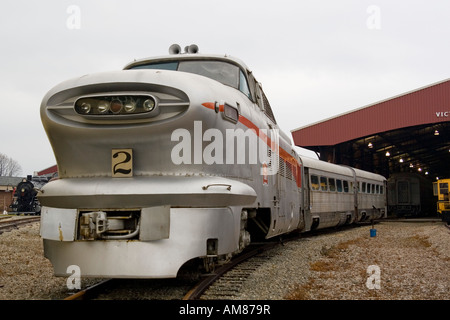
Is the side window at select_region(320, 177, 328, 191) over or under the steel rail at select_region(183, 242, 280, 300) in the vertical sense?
over

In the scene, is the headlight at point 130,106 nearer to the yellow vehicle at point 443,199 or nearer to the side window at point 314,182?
the side window at point 314,182

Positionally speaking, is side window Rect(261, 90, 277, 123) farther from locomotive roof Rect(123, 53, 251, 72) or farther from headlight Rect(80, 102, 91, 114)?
headlight Rect(80, 102, 91, 114)

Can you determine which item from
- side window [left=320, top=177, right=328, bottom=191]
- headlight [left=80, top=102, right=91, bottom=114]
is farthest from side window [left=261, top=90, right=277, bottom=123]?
side window [left=320, top=177, right=328, bottom=191]

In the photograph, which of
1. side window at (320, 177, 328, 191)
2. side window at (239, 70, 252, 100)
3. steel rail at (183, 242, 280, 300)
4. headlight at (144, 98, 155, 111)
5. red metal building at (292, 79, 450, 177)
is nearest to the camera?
headlight at (144, 98, 155, 111)

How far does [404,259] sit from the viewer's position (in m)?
9.02

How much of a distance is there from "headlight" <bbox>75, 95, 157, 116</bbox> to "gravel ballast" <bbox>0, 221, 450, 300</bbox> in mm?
2356

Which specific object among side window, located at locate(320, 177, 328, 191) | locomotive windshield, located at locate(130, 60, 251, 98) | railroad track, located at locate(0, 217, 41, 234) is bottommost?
railroad track, located at locate(0, 217, 41, 234)

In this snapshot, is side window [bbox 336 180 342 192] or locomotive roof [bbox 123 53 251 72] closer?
locomotive roof [bbox 123 53 251 72]

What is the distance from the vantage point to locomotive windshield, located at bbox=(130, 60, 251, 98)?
6355 mm

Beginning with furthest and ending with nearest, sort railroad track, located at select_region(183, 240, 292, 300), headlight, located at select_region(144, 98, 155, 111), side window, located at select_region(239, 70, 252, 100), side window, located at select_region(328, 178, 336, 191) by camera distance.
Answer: side window, located at select_region(328, 178, 336, 191) → side window, located at select_region(239, 70, 252, 100) → railroad track, located at select_region(183, 240, 292, 300) → headlight, located at select_region(144, 98, 155, 111)

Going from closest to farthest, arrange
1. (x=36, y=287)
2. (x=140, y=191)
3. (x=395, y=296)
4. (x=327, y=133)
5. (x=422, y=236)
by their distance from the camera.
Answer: (x=140, y=191) < (x=395, y=296) < (x=36, y=287) < (x=422, y=236) < (x=327, y=133)
